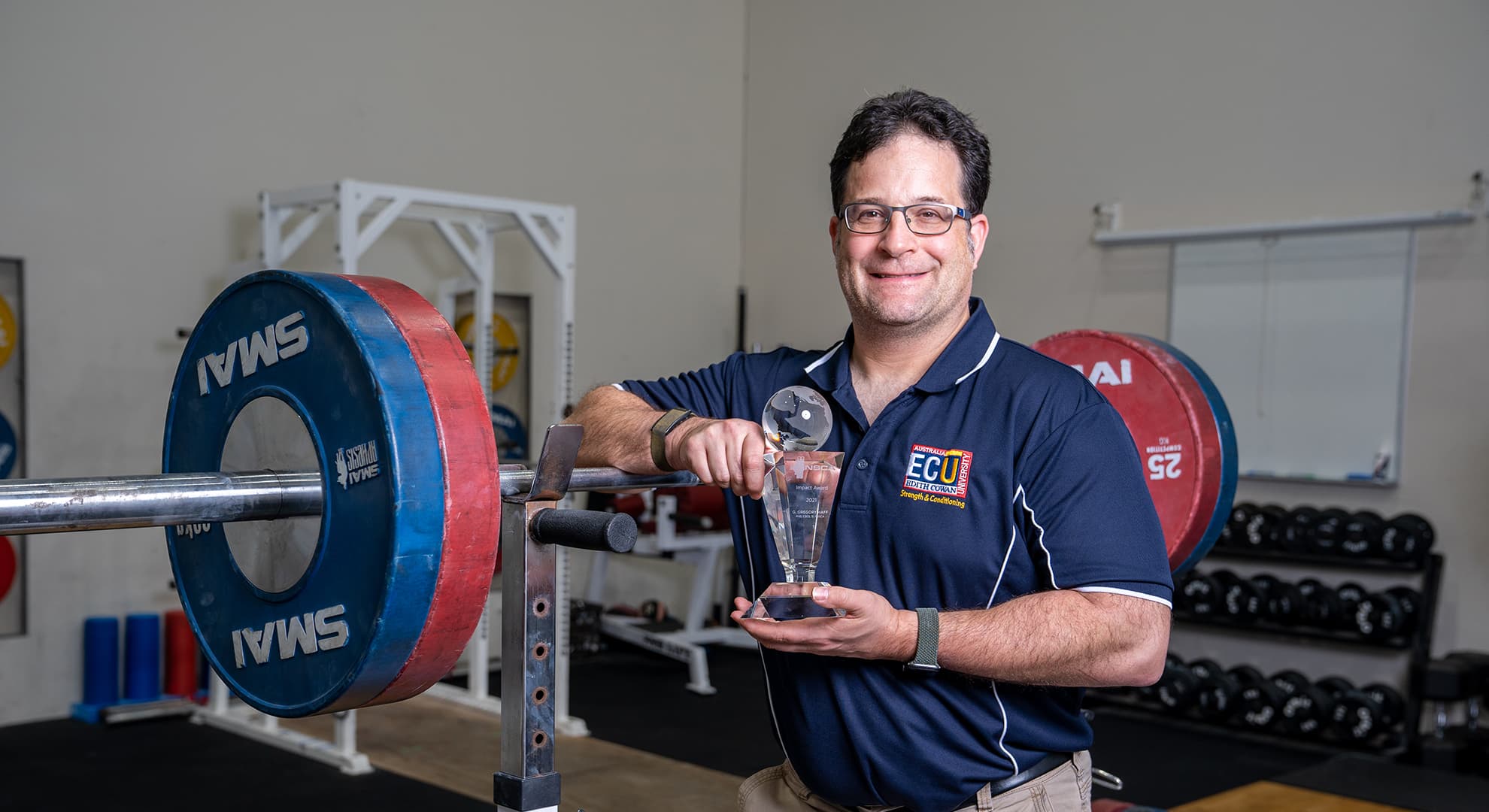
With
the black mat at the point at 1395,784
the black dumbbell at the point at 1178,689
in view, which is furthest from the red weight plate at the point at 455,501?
the black dumbbell at the point at 1178,689

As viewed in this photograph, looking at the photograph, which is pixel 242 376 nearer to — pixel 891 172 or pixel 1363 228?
pixel 891 172

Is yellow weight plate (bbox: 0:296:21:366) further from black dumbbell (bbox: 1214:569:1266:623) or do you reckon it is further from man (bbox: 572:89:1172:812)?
black dumbbell (bbox: 1214:569:1266:623)

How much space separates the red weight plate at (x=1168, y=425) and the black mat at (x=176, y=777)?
2255mm

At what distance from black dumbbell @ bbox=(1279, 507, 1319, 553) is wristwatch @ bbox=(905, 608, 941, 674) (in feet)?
13.1

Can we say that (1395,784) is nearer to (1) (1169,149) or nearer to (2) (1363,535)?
(2) (1363,535)

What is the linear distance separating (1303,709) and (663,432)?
388cm

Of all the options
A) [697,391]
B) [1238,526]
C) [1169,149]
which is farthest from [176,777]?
[1169,149]

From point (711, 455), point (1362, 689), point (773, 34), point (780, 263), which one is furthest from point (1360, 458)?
point (711, 455)

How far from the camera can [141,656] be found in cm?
452

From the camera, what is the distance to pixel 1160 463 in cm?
196

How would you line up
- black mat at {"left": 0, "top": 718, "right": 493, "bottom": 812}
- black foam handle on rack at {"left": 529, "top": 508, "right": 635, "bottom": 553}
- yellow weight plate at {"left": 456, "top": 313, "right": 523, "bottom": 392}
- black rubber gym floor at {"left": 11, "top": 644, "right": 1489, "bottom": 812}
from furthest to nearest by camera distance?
yellow weight plate at {"left": 456, "top": 313, "right": 523, "bottom": 392}, black mat at {"left": 0, "top": 718, "right": 493, "bottom": 812}, black rubber gym floor at {"left": 11, "top": 644, "right": 1489, "bottom": 812}, black foam handle on rack at {"left": 529, "top": 508, "right": 635, "bottom": 553}

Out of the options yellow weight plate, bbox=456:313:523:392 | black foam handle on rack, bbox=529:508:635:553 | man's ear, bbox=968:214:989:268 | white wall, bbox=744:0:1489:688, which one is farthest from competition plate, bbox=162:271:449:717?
white wall, bbox=744:0:1489:688

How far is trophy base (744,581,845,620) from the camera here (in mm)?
1173

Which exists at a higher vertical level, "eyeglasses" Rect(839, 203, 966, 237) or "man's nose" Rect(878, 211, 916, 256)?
"eyeglasses" Rect(839, 203, 966, 237)
